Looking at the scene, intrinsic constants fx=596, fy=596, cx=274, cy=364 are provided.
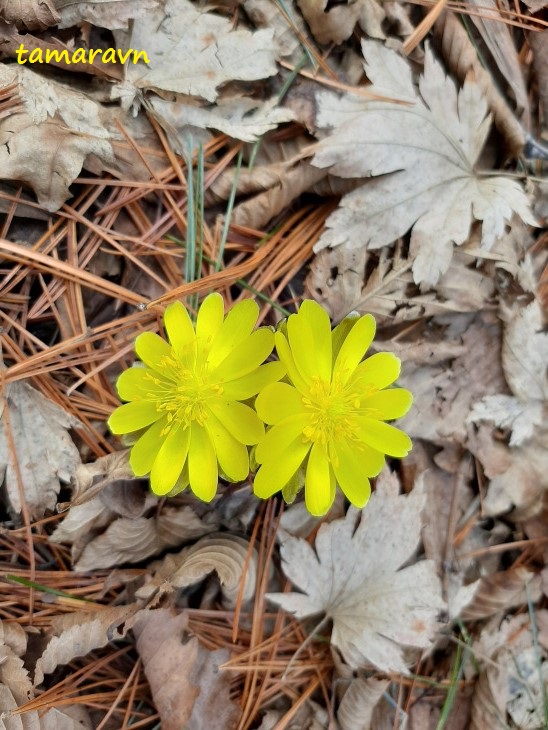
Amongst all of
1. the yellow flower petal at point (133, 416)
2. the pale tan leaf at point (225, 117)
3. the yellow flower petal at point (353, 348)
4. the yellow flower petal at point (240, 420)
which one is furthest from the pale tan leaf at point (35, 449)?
the pale tan leaf at point (225, 117)

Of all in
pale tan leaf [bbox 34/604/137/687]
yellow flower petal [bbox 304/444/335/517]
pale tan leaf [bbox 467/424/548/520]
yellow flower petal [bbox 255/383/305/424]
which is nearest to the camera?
yellow flower petal [bbox 255/383/305/424]

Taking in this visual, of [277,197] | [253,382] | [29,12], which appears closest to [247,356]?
[253,382]

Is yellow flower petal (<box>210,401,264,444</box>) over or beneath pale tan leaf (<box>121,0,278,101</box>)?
beneath

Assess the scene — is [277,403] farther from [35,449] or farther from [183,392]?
[35,449]

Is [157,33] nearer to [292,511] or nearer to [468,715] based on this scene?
[292,511]

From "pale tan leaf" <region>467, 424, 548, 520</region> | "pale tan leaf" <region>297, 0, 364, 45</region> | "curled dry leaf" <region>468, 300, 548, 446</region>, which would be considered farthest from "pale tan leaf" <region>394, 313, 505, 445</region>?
"pale tan leaf" <region>297, 0, 364, 45</region>

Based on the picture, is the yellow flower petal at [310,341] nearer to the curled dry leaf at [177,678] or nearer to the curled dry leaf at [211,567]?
the curled dry leaf at [211,567]

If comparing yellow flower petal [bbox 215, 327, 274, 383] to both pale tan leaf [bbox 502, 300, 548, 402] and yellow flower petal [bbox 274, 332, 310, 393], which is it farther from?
pale tan leaf [bbox 502, 300, 548, 402]
